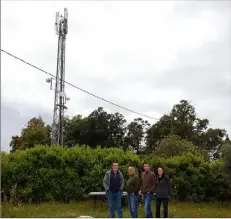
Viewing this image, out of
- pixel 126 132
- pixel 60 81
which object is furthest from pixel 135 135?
pixel 60 81

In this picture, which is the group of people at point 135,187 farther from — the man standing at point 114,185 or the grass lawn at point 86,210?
the grass lawn at point 86,210

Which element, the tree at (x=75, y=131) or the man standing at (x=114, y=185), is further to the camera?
the tree at (x=75, y=131)

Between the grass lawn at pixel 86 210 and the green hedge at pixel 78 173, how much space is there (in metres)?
0.76

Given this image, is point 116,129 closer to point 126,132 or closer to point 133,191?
point 126,132

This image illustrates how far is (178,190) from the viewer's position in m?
14.7

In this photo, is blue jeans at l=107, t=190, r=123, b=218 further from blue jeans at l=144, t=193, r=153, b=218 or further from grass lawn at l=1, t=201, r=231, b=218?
grass lawn at l=1, t=201, r=231, b=218

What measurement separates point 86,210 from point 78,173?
210 centimetres

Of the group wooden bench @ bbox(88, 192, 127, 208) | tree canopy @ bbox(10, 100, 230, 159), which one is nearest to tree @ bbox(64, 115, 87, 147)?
tree canopy @ bbox(10, 100, 230, 159)

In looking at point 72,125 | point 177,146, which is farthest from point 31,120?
point 177,146

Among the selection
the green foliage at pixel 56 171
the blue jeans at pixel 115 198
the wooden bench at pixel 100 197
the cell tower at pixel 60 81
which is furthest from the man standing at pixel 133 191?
the cell tower at pixel 60 81

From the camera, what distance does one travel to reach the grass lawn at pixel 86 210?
11255mm

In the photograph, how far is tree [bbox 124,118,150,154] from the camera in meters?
57.0

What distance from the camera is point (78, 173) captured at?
1440cm

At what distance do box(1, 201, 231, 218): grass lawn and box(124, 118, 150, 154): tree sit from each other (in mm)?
42143
